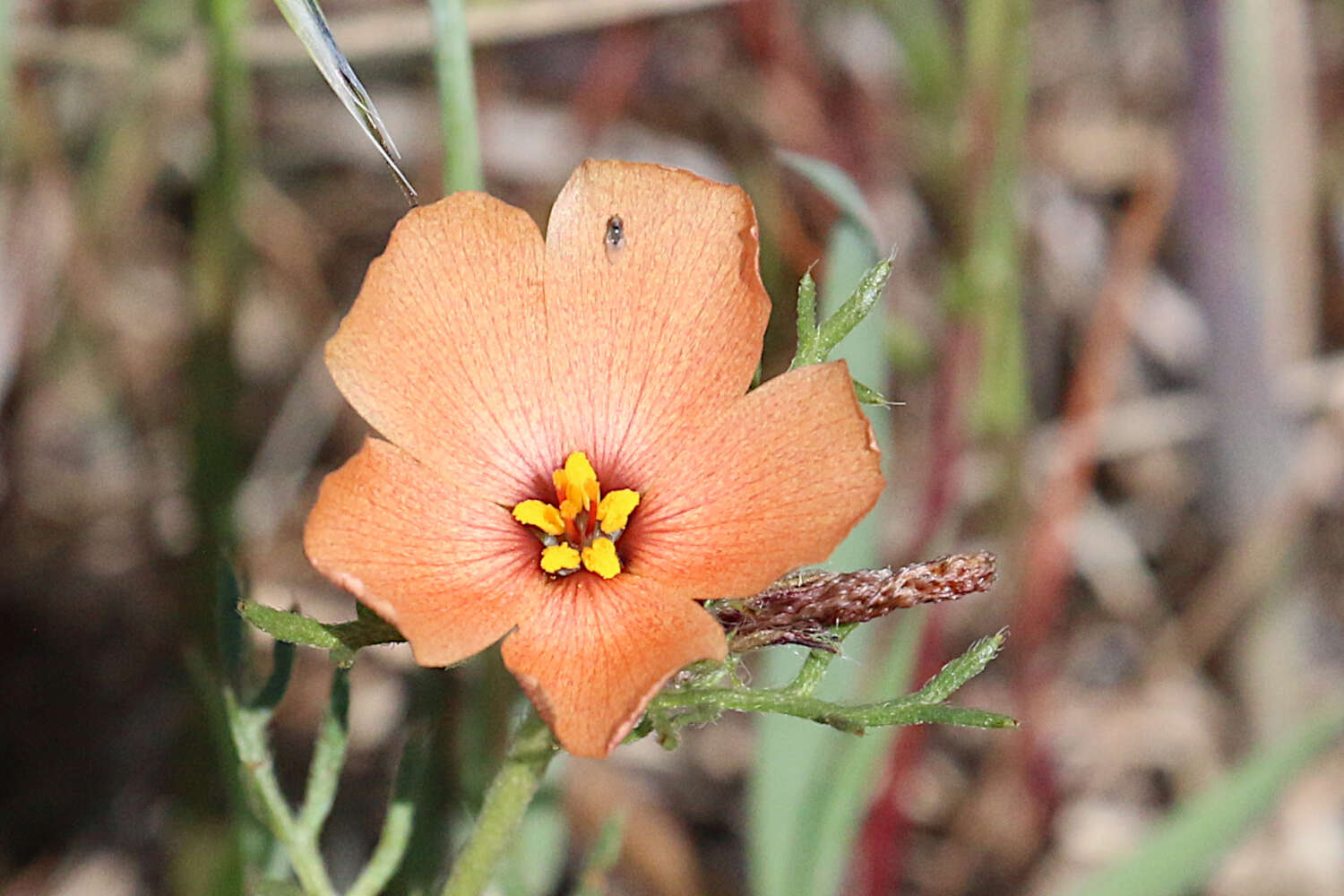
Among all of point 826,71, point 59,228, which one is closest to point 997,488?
point 826,71

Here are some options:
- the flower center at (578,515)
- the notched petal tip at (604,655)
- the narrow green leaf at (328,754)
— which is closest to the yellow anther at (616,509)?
the flower center at (578,515)

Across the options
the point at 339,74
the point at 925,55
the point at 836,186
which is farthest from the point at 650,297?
the point at 925,55

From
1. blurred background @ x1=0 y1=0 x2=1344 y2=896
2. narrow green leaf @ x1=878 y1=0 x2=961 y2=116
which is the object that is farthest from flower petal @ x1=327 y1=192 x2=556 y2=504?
narrow green leaf @ x1=878 y1=0 x2=961 y2=116

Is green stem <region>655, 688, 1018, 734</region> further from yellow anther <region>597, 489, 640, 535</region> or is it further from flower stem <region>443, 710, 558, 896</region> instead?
yellow anther <region>597, 489, 640, 535</region>

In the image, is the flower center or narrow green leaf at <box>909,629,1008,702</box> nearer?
narrow green leaf at <box>909,629,1008,702</box>

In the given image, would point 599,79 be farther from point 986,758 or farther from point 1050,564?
point 986,758

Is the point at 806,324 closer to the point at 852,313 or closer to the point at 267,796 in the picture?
the point at 852,313

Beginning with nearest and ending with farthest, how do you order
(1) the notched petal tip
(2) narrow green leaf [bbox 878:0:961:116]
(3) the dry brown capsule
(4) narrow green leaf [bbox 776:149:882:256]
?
(1) the notched petal tip → (3) the dry brown capsule → (4) narrow green leaf [bbox 776:149:882:256] → (2) narrow green leaf [bbox 878:0:961:116]
